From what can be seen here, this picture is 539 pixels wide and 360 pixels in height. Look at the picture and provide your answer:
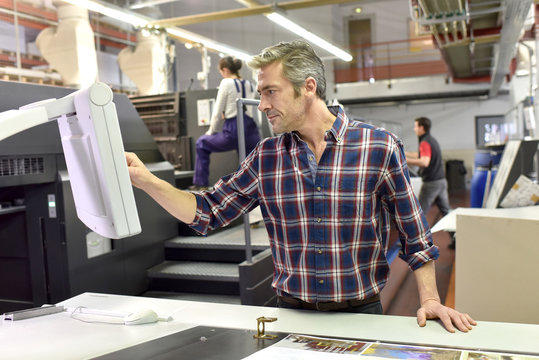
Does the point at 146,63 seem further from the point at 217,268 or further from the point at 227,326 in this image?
the point at 227,326

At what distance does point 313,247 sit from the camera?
1.56m

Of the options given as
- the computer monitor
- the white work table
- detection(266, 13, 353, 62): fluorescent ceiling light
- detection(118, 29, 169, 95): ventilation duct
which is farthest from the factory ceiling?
the computer monitor

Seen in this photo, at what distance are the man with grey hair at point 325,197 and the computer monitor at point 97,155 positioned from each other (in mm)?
335

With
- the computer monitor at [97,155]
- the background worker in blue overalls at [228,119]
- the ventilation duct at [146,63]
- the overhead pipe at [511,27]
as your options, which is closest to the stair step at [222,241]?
the background worker in blue overalls at [228,119]

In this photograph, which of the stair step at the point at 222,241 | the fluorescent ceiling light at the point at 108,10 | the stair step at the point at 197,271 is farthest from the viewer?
the fluorescent ceiling light at the point at 108,10

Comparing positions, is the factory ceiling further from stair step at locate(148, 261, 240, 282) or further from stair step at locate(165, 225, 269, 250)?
stair step at locate(148, 261, 240, 282)

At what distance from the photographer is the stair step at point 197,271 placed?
11.9 ft

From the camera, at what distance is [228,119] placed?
4355mm

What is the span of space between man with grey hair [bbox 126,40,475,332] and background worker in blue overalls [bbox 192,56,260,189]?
263 cm

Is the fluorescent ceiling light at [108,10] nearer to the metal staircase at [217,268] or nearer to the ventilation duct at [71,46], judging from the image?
the ventilation duct at [71,46]

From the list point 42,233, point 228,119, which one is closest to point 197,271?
point 42,233

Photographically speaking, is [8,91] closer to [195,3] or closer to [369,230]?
[369,230]

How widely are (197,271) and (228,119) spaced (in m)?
1.32

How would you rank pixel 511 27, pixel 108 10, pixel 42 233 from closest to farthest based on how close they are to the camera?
pixel 42 233, pixel 108 10, pixel 511 27
